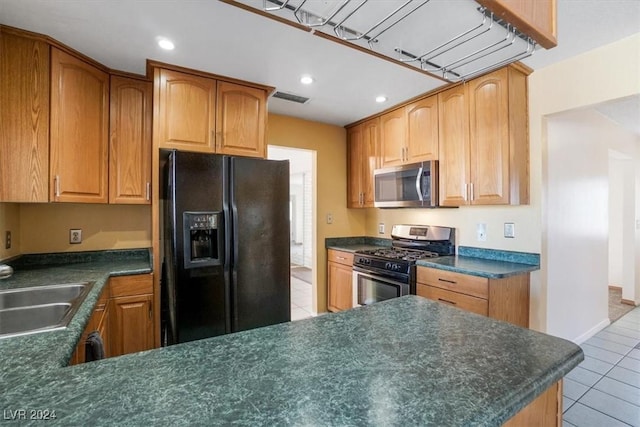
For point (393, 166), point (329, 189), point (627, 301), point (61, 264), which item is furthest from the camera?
point (627, 301)

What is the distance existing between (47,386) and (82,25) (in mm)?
1970

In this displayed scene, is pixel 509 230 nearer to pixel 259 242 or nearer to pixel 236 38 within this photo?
pixel 259 242

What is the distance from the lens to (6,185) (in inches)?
72.6

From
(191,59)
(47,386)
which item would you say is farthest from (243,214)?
(47,386)

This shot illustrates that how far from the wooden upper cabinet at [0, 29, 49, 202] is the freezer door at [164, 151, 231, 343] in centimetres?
78

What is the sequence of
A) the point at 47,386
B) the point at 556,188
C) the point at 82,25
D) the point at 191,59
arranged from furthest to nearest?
the point at 556,188 < the point at 191,59 < the point at 82,25 < the point at 47,386

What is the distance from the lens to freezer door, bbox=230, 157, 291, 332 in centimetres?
221

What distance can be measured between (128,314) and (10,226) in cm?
102

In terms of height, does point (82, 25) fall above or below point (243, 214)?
above

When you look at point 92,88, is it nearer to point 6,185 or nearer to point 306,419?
point 6,185

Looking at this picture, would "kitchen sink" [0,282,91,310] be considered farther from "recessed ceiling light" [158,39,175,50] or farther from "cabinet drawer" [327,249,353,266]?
"cabinet drawer" [327,249,353,266]

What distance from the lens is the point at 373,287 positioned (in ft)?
9.92

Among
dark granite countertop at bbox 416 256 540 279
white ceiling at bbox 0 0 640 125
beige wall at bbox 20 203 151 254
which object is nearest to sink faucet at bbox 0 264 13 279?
beige wall at bbox 20 203 151 254

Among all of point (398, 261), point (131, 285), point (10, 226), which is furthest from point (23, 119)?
point (398, 261)
